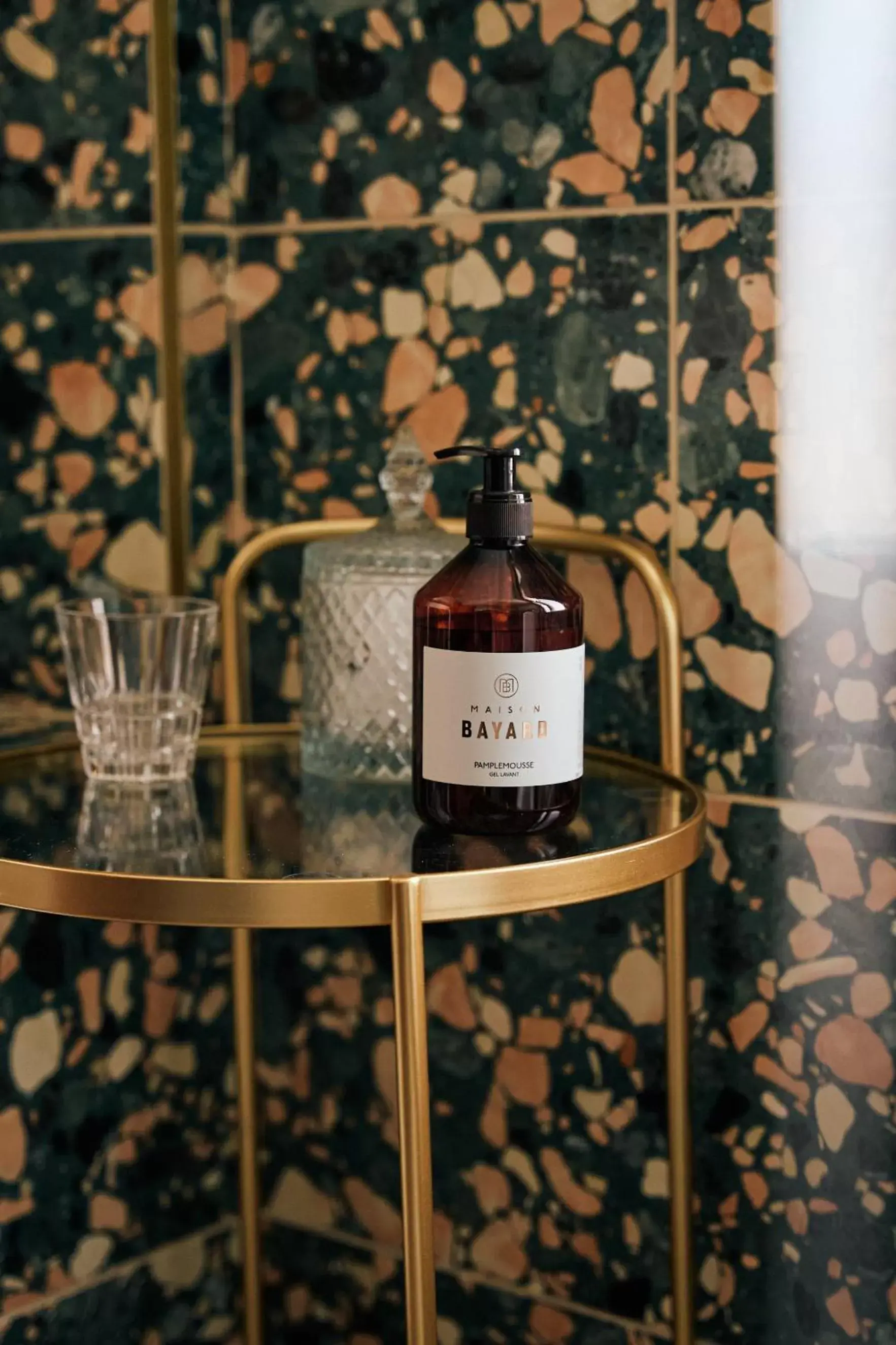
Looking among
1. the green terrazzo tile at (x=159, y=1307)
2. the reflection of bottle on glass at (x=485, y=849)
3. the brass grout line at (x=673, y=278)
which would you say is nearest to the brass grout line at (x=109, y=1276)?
the green terrazzo tile at (x=159, y=1307)

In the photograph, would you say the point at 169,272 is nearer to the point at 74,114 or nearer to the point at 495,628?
the point at 74,114

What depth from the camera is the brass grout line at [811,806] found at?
930 millimetres

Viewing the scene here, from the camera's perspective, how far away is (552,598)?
0.81 m

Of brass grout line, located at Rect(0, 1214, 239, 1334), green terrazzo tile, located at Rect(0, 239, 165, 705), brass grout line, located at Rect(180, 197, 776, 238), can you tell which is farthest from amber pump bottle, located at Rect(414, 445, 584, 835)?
brass grout line, located at Rect(0, 1214, 239, 1334)

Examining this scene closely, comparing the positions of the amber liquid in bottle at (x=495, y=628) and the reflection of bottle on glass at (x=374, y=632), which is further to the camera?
the reflection of bottle on glass at (x=374, y=632)

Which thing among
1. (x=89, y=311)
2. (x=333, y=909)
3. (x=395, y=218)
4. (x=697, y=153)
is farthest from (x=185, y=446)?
(x=333, y=909)

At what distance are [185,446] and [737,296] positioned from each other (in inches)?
16.9

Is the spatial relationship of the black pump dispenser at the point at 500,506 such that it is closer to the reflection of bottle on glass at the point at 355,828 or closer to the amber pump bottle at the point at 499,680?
the amber pump bottle at the point at 499,680

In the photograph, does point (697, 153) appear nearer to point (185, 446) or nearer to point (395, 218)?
point (395, 218)

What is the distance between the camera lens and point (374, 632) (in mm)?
947

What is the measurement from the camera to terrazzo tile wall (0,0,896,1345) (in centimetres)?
95

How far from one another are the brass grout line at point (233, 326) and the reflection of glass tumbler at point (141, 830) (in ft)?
1.03

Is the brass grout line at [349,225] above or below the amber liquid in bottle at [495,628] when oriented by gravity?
above

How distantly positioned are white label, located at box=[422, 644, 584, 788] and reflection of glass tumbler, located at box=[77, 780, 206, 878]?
13cm
